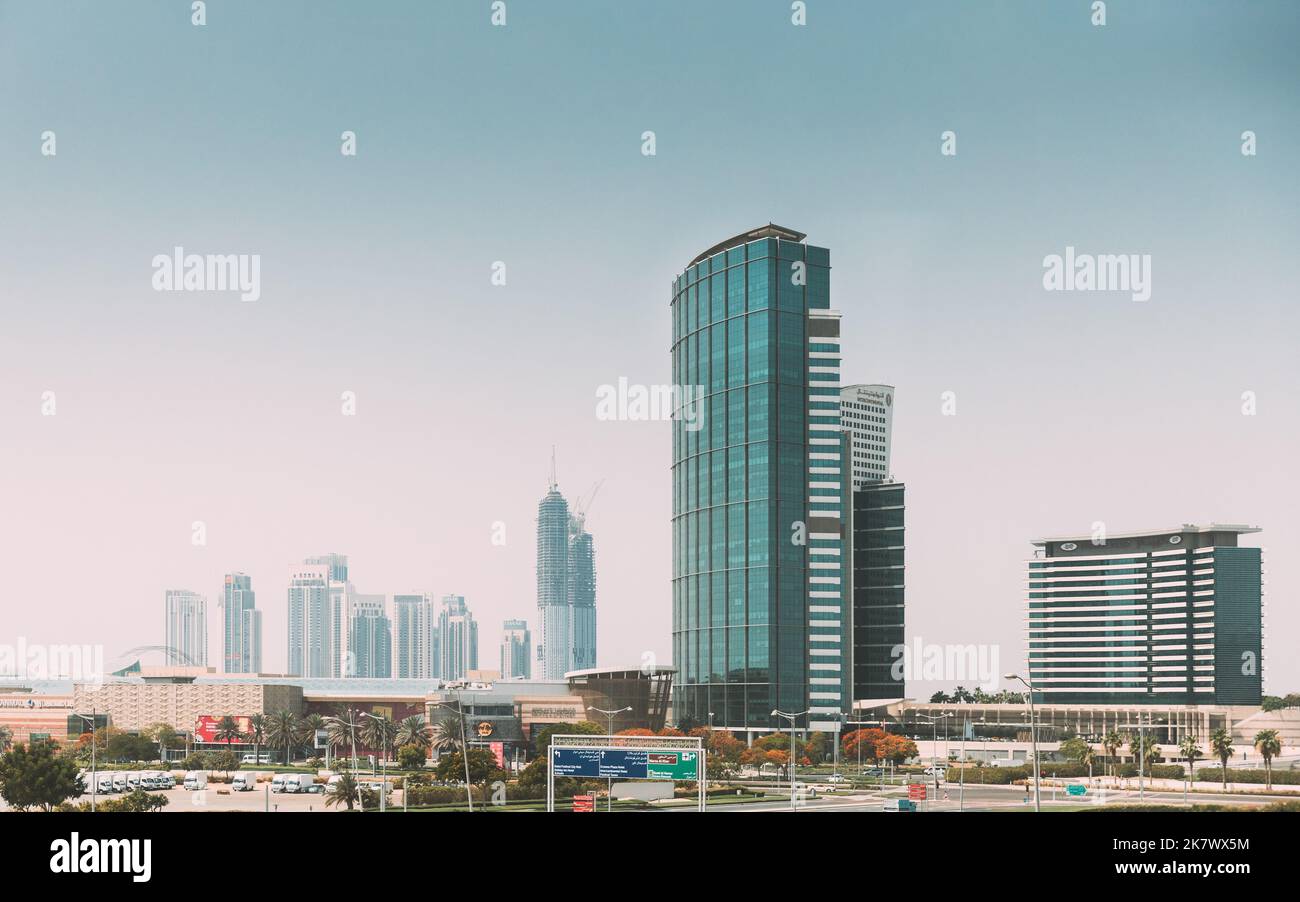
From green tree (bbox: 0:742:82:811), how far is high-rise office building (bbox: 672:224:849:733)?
48678 millimetres

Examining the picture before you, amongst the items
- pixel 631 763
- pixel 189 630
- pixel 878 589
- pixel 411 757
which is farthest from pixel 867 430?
pixel 189 630

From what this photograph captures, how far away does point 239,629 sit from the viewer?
546 feet

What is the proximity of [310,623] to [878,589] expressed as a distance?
111262mm

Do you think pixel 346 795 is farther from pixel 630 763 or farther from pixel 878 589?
pixel 878 589

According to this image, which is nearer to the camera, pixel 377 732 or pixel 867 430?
pixel 377 732

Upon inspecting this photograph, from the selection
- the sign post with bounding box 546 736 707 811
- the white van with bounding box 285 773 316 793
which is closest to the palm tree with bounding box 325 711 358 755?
the white van with bounding box 285 773 316 793

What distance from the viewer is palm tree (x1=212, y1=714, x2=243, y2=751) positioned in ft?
186

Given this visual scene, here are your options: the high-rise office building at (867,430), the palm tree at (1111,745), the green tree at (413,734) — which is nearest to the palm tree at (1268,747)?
the palm tree at (1111,745)

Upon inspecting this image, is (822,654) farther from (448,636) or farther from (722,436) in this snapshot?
(448,636)

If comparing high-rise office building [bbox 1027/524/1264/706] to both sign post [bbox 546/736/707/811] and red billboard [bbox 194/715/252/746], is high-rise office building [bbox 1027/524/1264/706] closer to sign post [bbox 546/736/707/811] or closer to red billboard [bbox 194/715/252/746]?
red billboard [bbox 194/715/252/746]

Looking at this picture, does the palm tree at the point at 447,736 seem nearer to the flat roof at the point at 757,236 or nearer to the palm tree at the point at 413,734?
the palm tree at the point at 413,734

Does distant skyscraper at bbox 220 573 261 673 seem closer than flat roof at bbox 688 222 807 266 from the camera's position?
No

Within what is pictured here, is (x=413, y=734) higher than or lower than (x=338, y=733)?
higher
